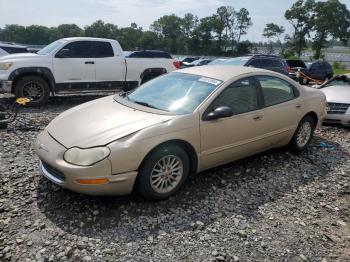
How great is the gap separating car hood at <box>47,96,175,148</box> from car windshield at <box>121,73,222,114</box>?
263 mm

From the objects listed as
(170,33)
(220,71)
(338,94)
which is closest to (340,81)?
(338,94)

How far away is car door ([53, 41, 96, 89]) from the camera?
29.9 ft

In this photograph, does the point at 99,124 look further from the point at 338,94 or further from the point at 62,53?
the point at 338,94

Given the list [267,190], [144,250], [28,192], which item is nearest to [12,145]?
[28,192]

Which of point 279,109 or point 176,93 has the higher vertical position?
point 176,93

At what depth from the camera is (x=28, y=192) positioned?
4086 mm

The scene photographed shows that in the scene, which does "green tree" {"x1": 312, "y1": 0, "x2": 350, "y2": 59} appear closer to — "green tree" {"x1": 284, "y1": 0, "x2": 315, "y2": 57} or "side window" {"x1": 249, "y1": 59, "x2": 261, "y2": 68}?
"green tree" {"x1": 284, "y1": 0, "x2": 315, "y2": 57}

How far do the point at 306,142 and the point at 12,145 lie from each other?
4.80m

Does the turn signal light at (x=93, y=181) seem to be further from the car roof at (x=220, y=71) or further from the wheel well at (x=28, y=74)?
the wheel well at (x=28, y=74)

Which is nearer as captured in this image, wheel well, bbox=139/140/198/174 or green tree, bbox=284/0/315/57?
wheel well, bbox=139/140/198/174

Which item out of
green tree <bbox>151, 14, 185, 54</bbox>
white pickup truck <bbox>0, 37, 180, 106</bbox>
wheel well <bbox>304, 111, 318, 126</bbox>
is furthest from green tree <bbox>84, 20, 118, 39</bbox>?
wheel well <bbox>304, 111, 318, 126</bbox>

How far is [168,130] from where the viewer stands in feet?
12.6

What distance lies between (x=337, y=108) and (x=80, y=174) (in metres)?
6.41

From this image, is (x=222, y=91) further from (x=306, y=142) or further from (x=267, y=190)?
(x=306, y=142)
